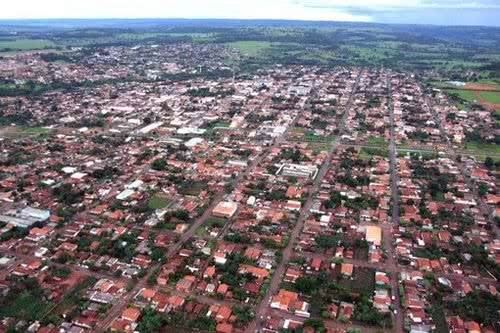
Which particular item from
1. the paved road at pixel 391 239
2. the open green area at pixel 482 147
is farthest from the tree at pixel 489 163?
the paved road at pixel 391 239

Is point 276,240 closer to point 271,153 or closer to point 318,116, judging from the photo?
point 271,153

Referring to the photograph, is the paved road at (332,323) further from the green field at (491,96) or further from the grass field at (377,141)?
the green field at (491,96)

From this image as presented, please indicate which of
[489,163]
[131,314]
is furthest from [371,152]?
[131,314]

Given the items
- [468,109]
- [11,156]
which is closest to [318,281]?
[11,156]

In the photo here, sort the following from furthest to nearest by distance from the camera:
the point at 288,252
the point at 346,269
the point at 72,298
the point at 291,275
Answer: the point at 288,252 → the point at 346,269 → the point at 291,275 → the point at 72,298

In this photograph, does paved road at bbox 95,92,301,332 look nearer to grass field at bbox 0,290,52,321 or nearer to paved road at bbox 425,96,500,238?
grass field at bbox 0,290,52,321

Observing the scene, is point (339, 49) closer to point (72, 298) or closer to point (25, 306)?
point (72, 298)
